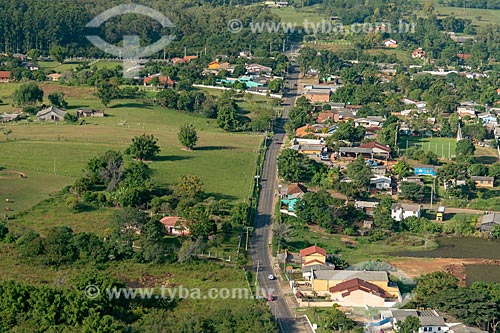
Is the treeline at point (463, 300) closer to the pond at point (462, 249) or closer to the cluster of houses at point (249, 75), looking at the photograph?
the pond at point (462, 249)

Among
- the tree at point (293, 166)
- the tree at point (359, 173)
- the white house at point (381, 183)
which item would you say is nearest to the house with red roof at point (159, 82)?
the tree at point (293, 166)

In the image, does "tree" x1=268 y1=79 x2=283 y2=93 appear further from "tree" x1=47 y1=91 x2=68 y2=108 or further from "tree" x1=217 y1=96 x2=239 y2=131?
"tree" x1=47 y1=91 x2=68 y2=108

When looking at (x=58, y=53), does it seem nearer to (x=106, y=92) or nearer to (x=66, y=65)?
(x=66, y=65)

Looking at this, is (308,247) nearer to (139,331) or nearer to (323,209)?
(323,209)

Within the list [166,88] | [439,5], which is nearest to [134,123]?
[166,88]

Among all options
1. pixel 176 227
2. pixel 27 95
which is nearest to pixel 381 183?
pixel 176 227
